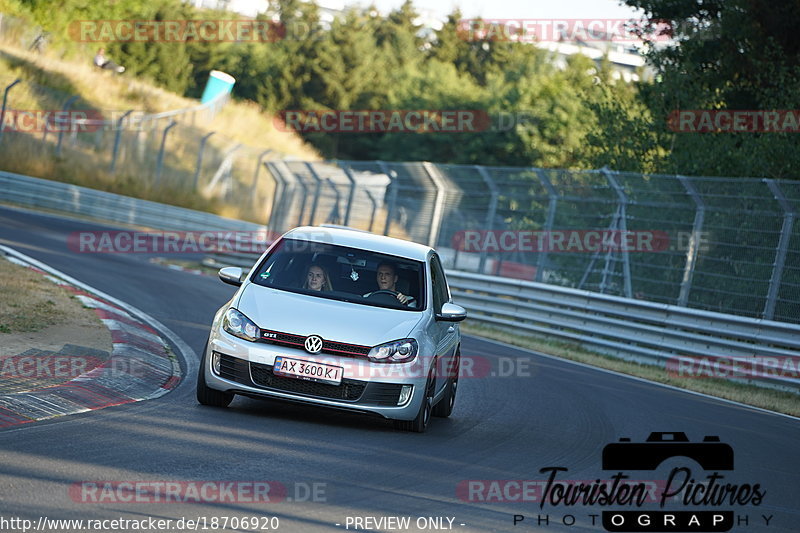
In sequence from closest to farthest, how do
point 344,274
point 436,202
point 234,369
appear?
point 234,369 < point 344,274 < point 436,202

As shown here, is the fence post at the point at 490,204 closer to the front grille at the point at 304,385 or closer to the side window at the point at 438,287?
the side window at the point at 438,287

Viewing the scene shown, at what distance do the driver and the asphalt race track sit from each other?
101 cm

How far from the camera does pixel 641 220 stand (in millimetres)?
18906

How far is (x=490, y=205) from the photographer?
2189 centimetres

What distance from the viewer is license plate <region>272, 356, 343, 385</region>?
26.1ft

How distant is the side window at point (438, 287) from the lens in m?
9.37

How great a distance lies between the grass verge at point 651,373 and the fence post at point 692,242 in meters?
1.37

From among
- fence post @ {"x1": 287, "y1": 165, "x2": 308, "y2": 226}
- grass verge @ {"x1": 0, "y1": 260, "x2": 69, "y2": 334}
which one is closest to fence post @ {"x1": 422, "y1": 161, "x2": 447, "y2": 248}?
fence post @ {"x1": 287, "y1": 165, "x2": 308, "y2": 226}

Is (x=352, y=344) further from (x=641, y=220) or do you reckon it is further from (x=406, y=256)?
(x=641, y=220)

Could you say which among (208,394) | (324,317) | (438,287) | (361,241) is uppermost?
(361,241)

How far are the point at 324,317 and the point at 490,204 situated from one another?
45.8 ft

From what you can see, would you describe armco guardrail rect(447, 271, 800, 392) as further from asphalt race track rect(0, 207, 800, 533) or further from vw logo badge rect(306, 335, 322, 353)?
vw logo badge rect(306, 335, 322, 353)

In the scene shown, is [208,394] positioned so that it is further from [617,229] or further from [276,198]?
[276,198]

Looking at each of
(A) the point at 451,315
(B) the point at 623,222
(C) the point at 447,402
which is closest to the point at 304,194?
(B) the point at 623,222
